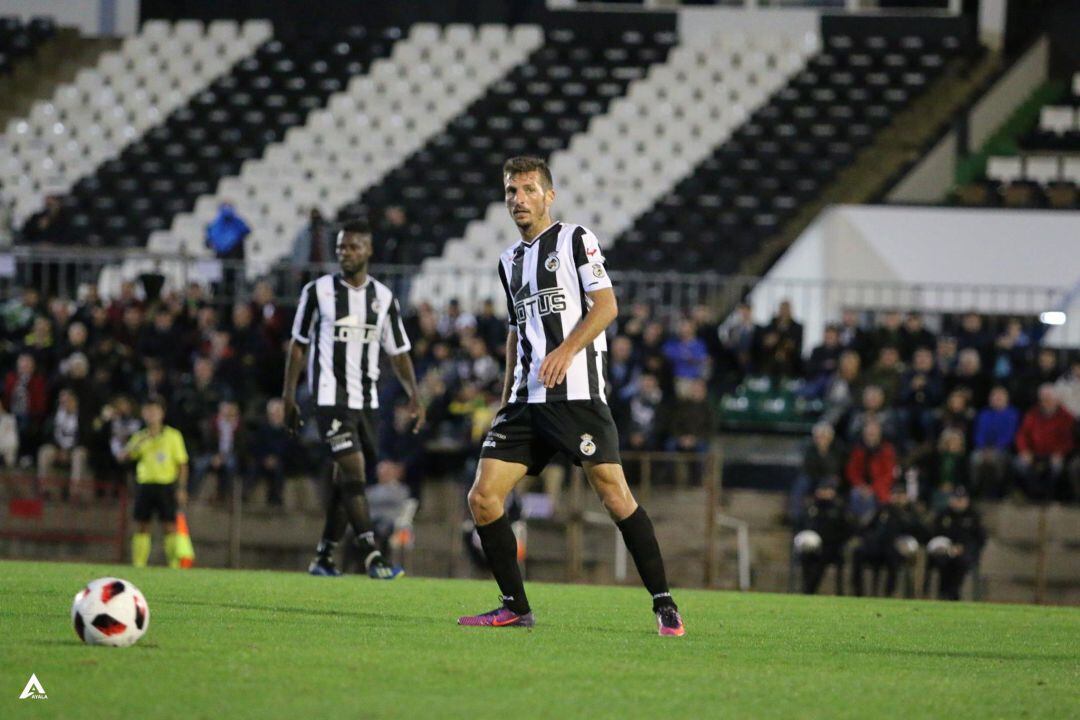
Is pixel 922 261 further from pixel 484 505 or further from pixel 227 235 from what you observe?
pixel 484 505

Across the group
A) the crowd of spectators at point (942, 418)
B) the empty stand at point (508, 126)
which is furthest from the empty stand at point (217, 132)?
the crowd of spectators at point (942, 418)

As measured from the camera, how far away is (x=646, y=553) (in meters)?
7.89

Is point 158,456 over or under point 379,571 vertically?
over

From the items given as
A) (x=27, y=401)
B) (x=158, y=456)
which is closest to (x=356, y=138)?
(x=27, y=401)

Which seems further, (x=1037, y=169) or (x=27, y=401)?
(x=1037, y=169)

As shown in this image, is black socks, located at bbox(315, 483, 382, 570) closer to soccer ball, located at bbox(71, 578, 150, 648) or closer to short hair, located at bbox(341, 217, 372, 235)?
short hair, located at bbox(341, 217, 372, 235)

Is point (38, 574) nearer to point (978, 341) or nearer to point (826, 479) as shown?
point (826, 479)

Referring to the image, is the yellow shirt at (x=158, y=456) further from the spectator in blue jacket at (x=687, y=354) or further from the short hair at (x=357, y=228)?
the spectator in blue jacket at (x=687, y=354)

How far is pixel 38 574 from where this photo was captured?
1133 centimetres

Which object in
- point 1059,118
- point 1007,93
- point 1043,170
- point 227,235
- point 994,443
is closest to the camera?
point 994,443

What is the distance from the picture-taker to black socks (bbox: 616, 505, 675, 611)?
310 inches

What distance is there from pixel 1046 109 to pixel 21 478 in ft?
53.7

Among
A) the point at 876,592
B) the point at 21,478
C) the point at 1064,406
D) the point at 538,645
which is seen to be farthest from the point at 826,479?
the point at 538,645

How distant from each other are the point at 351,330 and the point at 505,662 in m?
5.78
